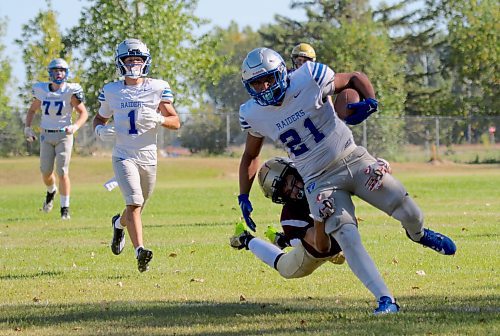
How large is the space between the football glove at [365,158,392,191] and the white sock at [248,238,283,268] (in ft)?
3.82

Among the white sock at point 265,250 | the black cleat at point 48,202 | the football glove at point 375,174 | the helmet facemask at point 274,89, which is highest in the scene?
the helmet facemask at point 274,89

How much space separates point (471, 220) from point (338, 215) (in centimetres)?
790

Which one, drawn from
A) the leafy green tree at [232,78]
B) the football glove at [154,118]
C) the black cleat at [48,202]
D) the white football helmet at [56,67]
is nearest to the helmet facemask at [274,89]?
the football glove at [154,118]

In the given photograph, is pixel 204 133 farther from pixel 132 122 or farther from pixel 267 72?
pixel 267 72

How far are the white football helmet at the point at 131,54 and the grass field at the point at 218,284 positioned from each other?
1.75 m

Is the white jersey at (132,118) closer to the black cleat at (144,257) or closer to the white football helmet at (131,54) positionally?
the white football helmet at (131,54)

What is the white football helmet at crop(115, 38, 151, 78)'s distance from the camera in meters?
9.54

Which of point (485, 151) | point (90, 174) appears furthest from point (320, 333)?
point (485, 151)

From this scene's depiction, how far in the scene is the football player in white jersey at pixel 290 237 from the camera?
24.1 feet

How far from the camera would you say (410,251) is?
34.9 ft

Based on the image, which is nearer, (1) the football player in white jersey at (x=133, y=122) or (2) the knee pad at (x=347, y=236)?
(2) the knee pad at (x=347, y=236)

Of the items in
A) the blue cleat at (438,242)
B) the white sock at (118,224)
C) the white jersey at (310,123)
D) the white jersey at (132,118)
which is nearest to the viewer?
the white jersey at (310,123)

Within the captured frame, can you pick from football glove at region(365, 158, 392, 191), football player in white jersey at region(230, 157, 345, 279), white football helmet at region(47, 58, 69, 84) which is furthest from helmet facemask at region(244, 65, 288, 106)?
white football helmet at region(47, 58, 69, 84)

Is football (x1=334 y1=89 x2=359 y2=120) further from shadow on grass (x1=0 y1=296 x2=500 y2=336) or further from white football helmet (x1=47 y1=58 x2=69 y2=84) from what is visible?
white football helmet (x1=47 y1=58 x2=69 y2=84)
